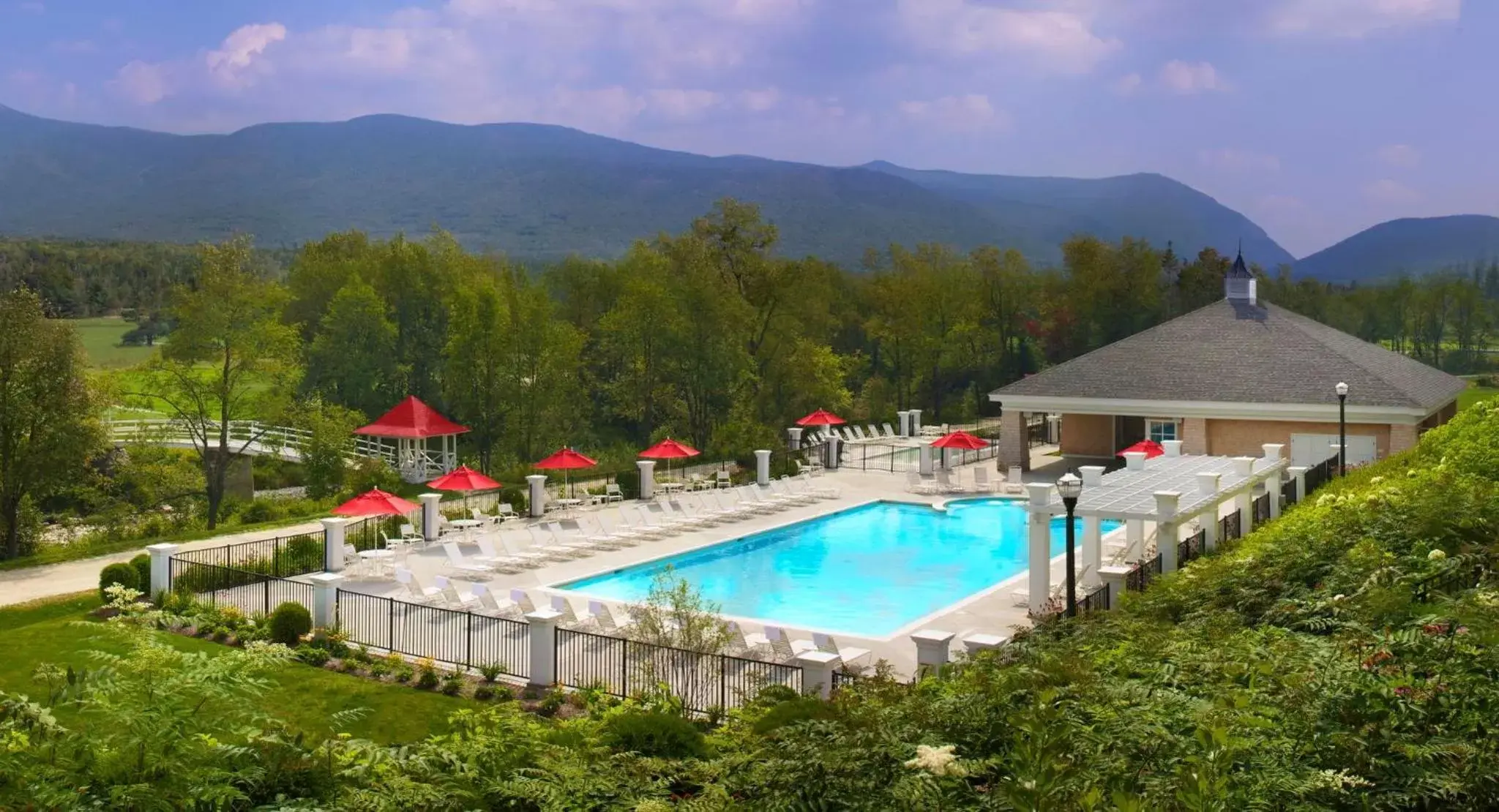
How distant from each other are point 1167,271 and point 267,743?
79.6 m

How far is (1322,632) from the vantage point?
11023 millimetres

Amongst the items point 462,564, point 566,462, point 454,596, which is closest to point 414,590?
point 454,596

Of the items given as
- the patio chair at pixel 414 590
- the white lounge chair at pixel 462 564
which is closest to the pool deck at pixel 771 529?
the white lounge chair at pixel 462 564

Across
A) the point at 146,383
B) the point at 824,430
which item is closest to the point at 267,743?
the point at 146,383

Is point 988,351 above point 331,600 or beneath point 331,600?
above

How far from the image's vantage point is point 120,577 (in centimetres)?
2028

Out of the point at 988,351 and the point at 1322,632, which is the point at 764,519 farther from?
the point at 988,351

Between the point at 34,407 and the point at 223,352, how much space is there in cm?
763

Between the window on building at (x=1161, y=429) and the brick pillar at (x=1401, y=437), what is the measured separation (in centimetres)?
586

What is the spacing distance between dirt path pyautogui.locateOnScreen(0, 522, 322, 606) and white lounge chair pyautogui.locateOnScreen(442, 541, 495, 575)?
17.1ft

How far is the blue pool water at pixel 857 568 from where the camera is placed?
22125mm

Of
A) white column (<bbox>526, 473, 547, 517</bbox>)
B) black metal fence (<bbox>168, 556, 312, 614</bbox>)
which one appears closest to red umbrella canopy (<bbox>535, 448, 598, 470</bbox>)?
white column (<bbox>526, 473, 547, 517</bbox>)

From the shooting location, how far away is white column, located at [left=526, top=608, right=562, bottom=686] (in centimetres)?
1579

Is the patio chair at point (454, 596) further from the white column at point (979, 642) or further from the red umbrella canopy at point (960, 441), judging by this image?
the red umbrella canopy at point (960, 441)
